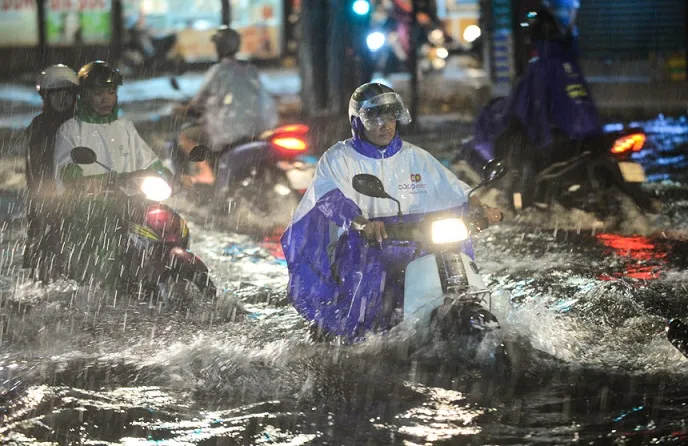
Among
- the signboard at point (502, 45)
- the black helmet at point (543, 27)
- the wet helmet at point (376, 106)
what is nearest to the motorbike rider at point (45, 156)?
the wet helmet at point (376, 106)

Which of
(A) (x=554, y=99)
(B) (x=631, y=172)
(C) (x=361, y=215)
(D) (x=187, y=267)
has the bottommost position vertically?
(D) (x=187, y=267)

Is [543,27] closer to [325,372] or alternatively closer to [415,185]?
[415,185]

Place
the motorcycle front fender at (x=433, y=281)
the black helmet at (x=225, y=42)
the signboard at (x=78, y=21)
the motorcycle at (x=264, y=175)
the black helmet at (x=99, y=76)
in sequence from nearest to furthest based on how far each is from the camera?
the motorcycle front fender at (x=433, y=281)
the black helmet at (x=99, y=76)
the motorcycle at (x=264, y=175)
the black helmet at (x=225, y=42)
the signboard at (x=78, y=21)

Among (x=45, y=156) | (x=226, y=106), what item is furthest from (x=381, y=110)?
(x=226, y=106)

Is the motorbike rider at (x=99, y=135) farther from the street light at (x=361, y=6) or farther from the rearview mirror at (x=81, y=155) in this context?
the street light at (x=361, y=6)

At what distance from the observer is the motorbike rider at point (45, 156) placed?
7898mm

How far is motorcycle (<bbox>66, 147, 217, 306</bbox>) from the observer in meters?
7.32

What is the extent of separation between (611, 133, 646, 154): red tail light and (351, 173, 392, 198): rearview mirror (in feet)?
16.4

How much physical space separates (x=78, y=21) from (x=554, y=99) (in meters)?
18.6

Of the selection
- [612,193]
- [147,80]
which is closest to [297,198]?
[612,193]

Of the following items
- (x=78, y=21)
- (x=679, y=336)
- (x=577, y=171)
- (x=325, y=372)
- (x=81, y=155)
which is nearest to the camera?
(x=679, y=336)

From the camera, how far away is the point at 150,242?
7.31 metres

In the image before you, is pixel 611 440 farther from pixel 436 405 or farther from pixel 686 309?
pixel 686 309

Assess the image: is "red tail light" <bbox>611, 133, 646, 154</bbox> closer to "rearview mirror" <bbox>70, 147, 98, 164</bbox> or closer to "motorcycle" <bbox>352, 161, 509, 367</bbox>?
"motorcycle" <bbox>352, 161, 509, 367</bbox>
